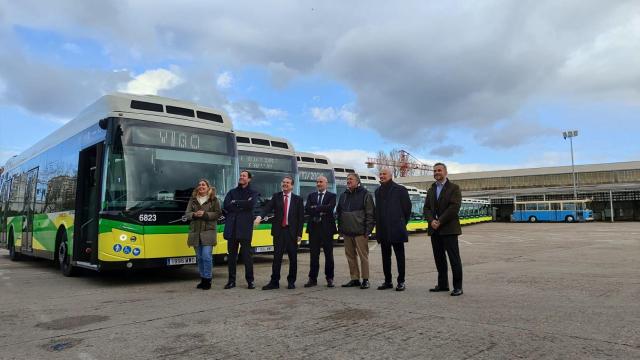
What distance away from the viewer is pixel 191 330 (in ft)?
17.0

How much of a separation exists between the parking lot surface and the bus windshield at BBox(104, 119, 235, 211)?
5.29ft

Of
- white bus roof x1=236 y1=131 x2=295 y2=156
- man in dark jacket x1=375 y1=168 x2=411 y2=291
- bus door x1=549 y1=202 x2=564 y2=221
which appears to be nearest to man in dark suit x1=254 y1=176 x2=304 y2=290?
man in dark jacket x1=375 y1=168 x2=411 y2=291

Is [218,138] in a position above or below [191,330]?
above

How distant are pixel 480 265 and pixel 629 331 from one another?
6744mm

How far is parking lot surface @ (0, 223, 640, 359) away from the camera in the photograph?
4.35 metres

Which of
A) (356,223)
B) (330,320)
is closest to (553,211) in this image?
(356,223)

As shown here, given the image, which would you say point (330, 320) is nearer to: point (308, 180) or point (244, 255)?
point (244, 255)

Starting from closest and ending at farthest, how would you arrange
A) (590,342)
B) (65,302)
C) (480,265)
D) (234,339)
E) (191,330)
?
(590,342)
(234,339)
(191,330)
(65,302)
(480,265)

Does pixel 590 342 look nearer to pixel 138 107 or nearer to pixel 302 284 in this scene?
pixel 302 284

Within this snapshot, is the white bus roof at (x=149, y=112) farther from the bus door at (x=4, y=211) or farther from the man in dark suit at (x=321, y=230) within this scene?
the bus door at (x=4, y=211)

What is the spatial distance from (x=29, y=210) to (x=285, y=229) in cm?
873

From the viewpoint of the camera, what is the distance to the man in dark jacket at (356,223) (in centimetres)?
788

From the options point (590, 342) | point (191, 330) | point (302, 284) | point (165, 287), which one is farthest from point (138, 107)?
point (590, 342)

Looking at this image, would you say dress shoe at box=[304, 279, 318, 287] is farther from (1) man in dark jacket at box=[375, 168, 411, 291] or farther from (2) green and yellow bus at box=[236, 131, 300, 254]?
(2) green and yellow bus at box=[236, 131, 300, 254]
